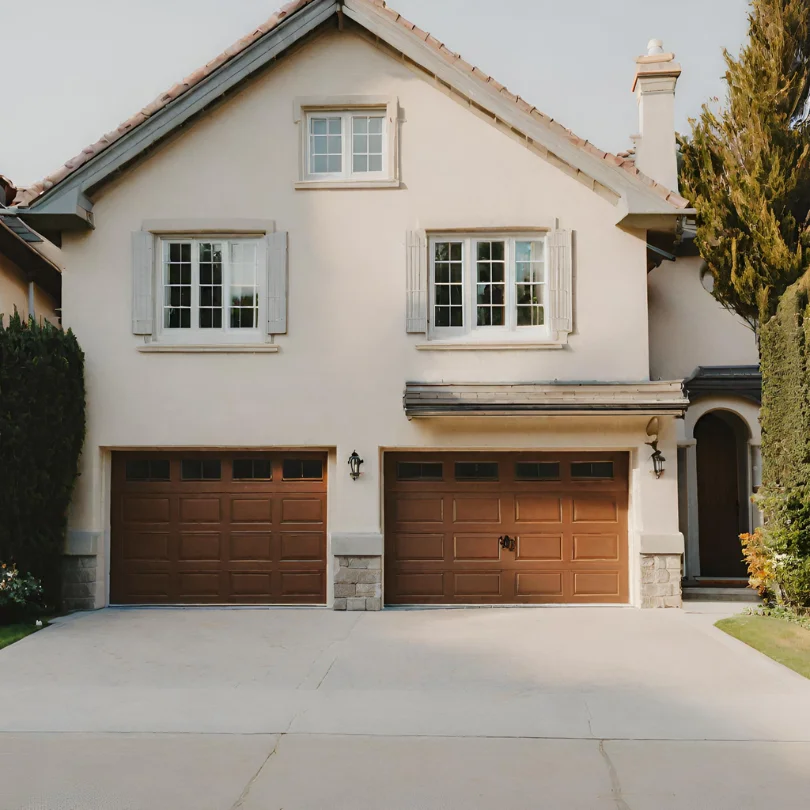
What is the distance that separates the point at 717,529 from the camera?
1438 centimetres

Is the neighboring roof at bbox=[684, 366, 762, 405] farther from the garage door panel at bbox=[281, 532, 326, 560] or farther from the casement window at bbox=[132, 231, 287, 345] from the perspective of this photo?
the casement window at bbox=[132, 231, 287, 345]

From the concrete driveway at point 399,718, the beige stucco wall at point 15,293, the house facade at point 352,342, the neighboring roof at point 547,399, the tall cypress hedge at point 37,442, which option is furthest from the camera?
the beige stucco wall at point 15,293

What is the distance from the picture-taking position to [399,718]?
23.0 feet

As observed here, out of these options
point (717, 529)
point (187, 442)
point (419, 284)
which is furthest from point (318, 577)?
point (717, 529)

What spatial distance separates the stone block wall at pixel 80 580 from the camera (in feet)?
39.8

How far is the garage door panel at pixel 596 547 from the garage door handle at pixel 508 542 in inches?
36.7

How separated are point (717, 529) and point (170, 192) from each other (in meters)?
10.6

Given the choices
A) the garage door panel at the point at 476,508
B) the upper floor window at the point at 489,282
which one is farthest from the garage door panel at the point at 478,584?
the upper floor window at the point at 489,282

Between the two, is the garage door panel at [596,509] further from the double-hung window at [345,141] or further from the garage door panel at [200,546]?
the double-hung window at [345,141]

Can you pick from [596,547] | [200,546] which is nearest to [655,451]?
[596,547]

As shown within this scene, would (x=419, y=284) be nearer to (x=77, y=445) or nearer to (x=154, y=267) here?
(x=154, y=267)

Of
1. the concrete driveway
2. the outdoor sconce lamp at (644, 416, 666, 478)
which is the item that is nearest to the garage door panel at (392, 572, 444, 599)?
the concrete driveway

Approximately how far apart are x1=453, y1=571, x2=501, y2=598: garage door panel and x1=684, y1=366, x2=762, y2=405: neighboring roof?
438 cm

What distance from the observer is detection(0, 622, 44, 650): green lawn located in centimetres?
1006
